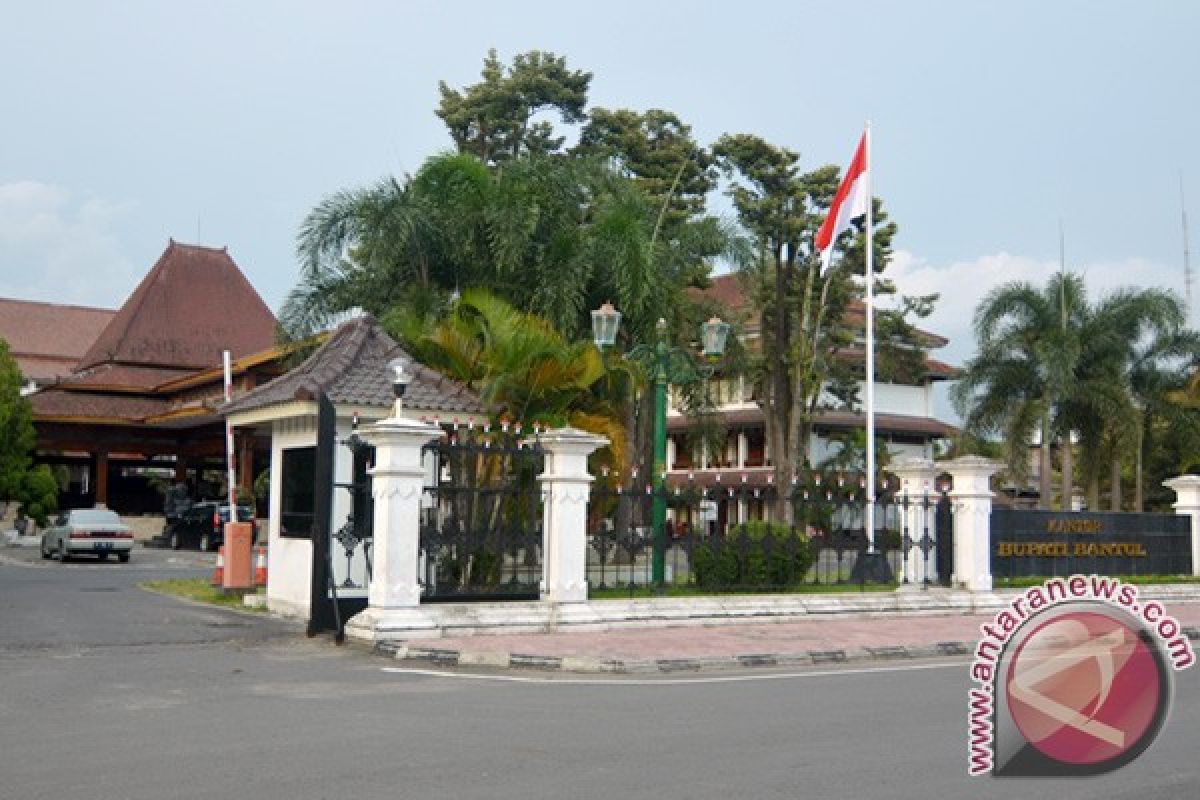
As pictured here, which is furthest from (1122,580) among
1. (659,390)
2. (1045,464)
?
(1045,464)

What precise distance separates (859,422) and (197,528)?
28038mm

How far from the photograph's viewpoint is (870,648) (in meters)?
15.0

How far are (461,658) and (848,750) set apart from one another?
5.72 metres

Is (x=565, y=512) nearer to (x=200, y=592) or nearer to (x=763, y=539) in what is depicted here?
(x=763, y=539)

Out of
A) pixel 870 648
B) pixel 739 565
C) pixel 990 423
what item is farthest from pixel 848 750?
pixel 990 423

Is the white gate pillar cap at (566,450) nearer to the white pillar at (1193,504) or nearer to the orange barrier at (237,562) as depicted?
the orange barrier at (237,562)

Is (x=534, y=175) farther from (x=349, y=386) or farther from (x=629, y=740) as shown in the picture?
(x=629, y=740)

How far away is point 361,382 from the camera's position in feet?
57.0

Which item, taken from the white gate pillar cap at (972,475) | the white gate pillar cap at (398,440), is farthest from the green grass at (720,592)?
the white gate pillar cap at (398,440)

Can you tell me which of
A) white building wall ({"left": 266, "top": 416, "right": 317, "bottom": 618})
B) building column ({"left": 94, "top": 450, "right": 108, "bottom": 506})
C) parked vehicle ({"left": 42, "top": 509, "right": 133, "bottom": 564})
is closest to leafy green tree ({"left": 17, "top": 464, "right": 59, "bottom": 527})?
building column ({"left": 94, "top": 450, "right": 108, "bottom": 506})

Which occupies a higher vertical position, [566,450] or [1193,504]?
[566,450]

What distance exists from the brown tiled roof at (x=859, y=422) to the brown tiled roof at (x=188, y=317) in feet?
64.4

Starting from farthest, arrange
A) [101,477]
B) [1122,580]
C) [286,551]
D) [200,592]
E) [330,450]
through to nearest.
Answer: [101,477]
[1122,580]
[200,592]
[286,551]
[330,450]

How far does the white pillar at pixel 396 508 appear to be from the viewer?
14.5 m
